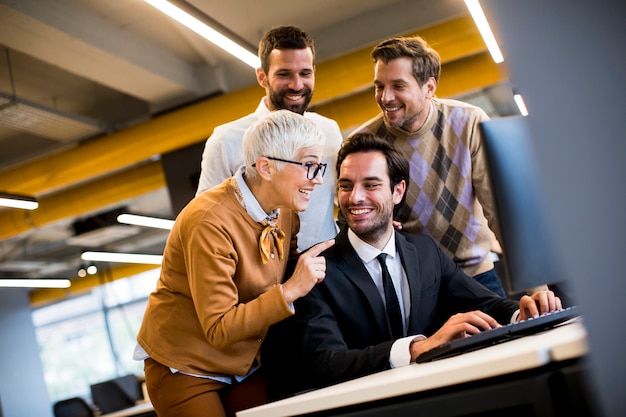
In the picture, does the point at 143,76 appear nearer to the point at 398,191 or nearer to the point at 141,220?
the point at 141,220

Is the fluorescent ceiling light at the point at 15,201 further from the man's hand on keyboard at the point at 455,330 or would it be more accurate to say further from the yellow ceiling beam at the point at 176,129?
the man's hand on keyboard at the point at 455,330

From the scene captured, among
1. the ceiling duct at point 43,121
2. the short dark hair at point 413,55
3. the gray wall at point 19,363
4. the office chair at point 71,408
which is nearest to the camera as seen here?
the short dark hair at point 413,55

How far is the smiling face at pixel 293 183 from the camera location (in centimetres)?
221

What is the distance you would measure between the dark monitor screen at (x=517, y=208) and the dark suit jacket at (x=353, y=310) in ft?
1.76

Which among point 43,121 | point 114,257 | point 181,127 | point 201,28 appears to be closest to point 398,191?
point 201,28

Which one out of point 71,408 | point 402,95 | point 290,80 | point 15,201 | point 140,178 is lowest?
point 71,408

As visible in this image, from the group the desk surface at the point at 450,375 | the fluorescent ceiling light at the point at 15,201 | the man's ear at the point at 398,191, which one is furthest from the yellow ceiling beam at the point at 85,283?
the desk surface at the point at 450,375

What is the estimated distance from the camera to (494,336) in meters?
1.53

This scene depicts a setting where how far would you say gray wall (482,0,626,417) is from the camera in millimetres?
450

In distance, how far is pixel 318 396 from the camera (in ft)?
4.54

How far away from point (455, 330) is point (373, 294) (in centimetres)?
46

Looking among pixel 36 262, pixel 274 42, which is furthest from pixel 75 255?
pixel 274 42

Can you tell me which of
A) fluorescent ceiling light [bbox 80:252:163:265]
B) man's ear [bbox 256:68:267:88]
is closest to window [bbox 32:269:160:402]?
fluorescent ceiling light [bbox 80:252:163:265]

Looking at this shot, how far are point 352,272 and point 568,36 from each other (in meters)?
1.71
